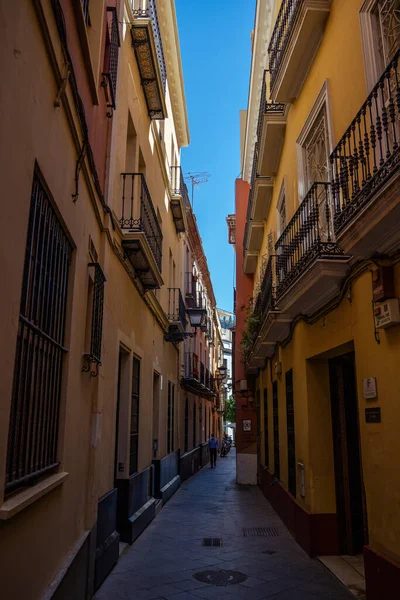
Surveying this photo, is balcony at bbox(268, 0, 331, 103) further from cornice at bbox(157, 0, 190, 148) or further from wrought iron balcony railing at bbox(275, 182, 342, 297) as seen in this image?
cornice at bbox(157, 0, 190, 148)

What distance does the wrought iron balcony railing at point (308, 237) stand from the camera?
233 inches

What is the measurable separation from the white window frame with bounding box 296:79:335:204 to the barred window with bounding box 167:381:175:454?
8041 mm

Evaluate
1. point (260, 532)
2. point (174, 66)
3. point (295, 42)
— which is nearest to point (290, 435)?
point (260, 532)

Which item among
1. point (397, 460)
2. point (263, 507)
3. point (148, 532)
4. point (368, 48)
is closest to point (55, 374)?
point (397, 460)

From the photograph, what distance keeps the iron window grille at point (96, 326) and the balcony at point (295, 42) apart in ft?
13.7

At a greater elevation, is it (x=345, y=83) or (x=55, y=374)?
(x=345, y=83)

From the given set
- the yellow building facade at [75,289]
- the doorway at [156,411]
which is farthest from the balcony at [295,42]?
the doorway at [156,411]

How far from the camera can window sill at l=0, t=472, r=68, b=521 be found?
2.77 meters

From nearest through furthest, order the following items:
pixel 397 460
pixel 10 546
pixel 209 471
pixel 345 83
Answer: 1. pixel 10 546
2. pixel 397 460
3. pixel 345 83
4. pixel 209 471

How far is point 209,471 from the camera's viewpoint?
72.5ft

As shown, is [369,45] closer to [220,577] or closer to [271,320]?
[271,320]

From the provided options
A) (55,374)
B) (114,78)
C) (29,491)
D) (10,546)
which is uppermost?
(114,78)

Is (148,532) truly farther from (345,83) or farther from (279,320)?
(345,83)

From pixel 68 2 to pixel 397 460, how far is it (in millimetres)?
4645
